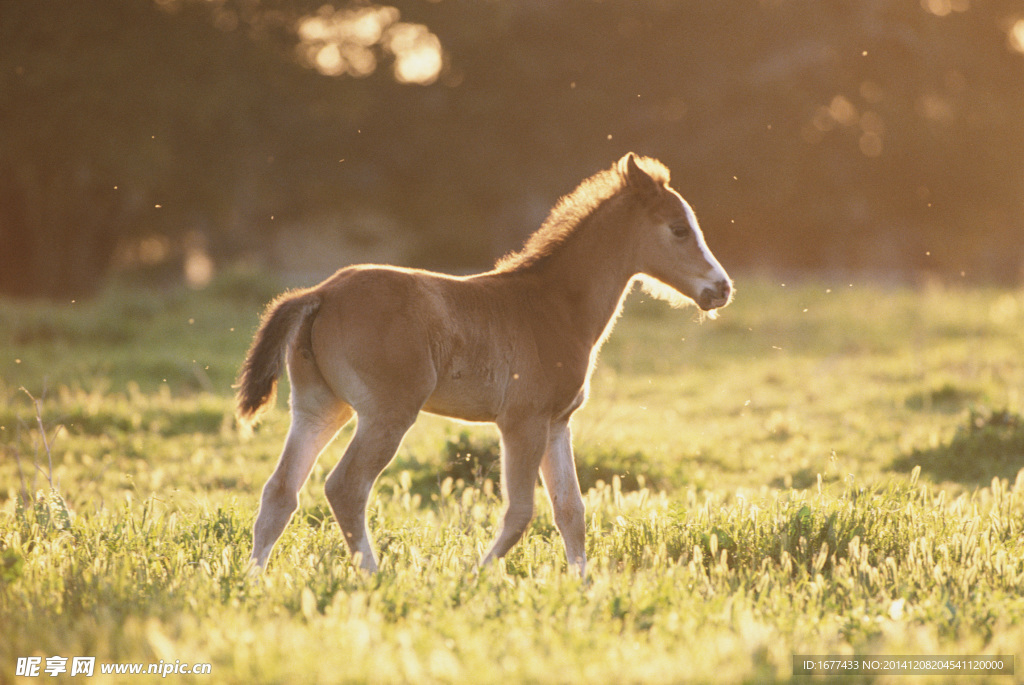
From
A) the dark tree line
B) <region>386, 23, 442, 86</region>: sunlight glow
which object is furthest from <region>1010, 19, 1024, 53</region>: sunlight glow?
<region>386, 23, 442, 86</region>: sunlight glow

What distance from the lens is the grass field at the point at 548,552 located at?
11.5 feet

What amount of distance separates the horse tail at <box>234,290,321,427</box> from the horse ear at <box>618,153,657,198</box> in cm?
195

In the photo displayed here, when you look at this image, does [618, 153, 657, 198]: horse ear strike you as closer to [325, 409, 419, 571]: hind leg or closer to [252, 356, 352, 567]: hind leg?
[325, 409, 419, 571]: hind leg

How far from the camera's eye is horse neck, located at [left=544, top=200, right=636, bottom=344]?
5.50 metres

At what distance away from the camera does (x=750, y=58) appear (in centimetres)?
2798

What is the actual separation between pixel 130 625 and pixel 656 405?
894cm

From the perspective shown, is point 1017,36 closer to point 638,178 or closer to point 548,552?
point 638,178

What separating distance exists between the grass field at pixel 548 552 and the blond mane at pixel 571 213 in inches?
59.8

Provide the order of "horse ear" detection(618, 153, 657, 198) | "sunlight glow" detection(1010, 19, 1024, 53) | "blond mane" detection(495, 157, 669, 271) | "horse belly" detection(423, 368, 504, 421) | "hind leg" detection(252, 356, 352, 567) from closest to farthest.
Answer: "hind leg" detection(252, 356, 352, 567), "horse belly" detection(423, 368, 504, 421), "horse ear" detection(618, 153, 657, 198), "blond mane" detection(495, 157, 669, 271), "sunlight glow" detection(1010, 19, 1024, 53)

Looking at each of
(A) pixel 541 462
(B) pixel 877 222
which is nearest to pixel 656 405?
(A) pixel 541 462

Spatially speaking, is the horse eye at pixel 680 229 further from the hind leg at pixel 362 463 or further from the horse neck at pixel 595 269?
the hind leg at pixel 362 463

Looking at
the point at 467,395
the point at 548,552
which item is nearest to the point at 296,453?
the point at 467,395

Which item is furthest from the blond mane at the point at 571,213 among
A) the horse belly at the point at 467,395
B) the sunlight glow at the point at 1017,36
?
the sunlight glow at the point at 1017,36

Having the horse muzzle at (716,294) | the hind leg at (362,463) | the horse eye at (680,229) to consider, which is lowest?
the hind leg at (362,463)
